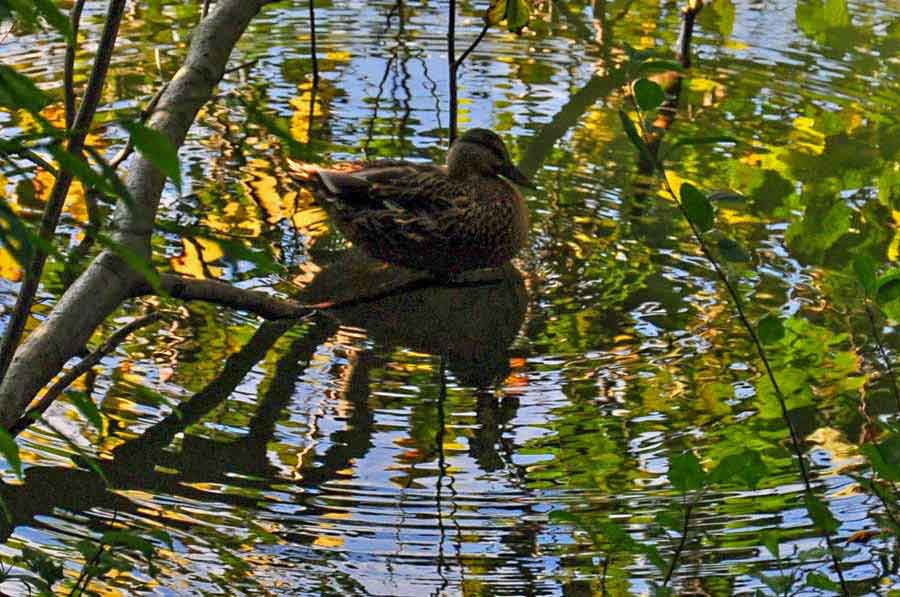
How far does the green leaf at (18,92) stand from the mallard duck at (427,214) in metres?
4.16

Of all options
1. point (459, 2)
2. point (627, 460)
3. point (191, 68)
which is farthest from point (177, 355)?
point (459, 2)

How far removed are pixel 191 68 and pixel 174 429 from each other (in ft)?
3.83

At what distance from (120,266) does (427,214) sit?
7.72 feet

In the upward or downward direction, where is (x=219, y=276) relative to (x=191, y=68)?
downward

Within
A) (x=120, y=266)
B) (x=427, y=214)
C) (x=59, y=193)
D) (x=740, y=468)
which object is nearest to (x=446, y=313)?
(x=427, y=214)

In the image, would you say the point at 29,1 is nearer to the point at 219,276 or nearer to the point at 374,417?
the point at 374,417

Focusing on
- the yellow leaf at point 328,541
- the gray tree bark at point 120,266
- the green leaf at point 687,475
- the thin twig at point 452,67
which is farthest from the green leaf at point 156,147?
the thin twig at point 452,67

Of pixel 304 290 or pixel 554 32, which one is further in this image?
pixel 554 32

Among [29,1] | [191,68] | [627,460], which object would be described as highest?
[29,1]

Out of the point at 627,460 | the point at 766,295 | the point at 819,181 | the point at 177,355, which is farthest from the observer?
the point at 819,181

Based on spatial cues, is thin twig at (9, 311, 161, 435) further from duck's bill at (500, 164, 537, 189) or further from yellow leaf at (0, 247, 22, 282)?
duck's bill at (500, 164, 537, 189)

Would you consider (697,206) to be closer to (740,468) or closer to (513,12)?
(740,468)

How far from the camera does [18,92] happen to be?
1680 millimetres

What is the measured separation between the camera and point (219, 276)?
5.70 m
